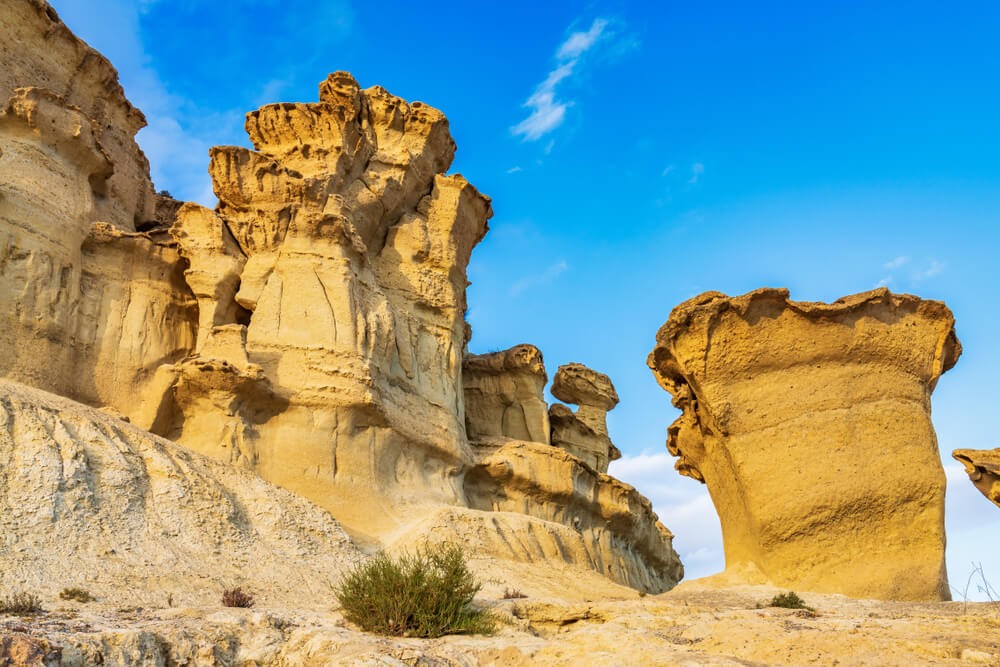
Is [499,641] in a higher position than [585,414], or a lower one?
lower

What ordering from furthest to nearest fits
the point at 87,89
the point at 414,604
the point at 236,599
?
the point at 87,89 → the point at 236,599 → the point at 414,604

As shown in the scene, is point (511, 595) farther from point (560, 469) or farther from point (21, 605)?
point (560, 469)

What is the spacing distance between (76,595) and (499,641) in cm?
436

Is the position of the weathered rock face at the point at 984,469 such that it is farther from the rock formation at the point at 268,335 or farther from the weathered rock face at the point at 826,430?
the rock formation at the point at 268,335

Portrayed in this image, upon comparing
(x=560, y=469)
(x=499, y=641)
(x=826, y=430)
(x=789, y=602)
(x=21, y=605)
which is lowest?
(x=499, y=641)

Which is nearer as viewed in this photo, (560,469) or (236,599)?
(236,599)

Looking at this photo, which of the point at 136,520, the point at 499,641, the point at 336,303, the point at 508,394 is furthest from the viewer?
the point at 508,394

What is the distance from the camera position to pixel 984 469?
14500 mm

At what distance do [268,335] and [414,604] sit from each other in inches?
482

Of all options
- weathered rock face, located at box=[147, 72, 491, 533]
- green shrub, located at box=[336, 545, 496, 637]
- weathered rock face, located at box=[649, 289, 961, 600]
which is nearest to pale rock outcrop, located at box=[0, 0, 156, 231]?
weathered rock face, located at box=[147, 72, 491, 533]

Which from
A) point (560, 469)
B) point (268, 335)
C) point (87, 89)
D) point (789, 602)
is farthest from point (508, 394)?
point (789, 602)

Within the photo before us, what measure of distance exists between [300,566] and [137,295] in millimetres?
10842

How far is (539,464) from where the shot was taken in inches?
958

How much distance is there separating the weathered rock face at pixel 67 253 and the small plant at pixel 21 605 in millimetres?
10407
